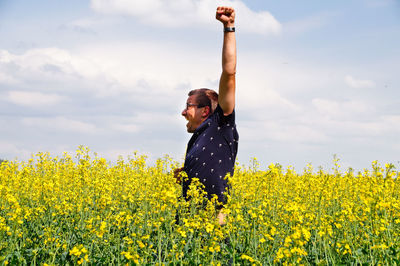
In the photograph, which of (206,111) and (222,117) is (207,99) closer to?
(206,111)

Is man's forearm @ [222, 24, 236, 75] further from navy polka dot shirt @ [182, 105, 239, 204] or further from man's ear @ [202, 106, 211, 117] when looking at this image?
man's ear @ [202, 106, 211, 117]

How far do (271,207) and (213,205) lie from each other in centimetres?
119

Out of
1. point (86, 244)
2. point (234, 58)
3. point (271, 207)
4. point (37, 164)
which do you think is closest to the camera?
point (234, 58)

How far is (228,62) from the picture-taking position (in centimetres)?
358

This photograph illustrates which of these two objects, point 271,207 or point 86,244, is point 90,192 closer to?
point 86,244

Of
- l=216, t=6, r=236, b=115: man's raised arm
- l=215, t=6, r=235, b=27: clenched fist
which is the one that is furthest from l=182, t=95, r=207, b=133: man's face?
l=215, t=6, r=235, b=27: clenched fist

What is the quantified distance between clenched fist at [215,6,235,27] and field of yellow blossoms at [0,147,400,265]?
1.39 m

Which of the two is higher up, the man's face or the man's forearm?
the man's forearm

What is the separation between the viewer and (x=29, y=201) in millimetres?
5992

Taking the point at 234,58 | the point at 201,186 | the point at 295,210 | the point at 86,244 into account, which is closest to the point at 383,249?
the point at 295,210

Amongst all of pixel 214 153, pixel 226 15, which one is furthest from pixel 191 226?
pixel 226 15

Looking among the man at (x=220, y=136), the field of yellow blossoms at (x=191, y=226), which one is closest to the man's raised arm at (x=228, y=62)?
the man at (x=220, y=136)

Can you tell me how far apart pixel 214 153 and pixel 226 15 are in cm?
128

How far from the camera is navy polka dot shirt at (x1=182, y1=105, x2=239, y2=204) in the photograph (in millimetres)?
3873
